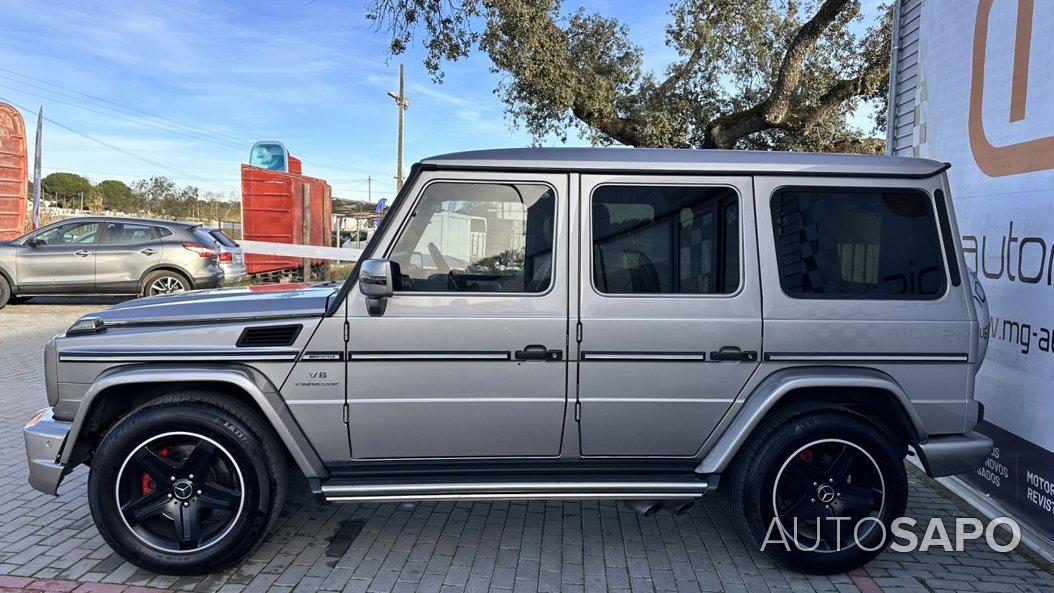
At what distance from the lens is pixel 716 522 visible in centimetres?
400

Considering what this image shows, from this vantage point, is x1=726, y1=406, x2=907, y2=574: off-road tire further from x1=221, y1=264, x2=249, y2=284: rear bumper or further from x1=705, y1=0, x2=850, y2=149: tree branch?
x1=705, y1=0, x2=850, y2=149: tree branch

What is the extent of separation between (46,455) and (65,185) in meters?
73.6

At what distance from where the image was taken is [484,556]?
350 cm

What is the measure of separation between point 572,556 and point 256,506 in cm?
165

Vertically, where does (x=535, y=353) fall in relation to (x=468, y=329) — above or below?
below

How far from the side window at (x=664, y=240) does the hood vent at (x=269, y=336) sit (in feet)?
5.06

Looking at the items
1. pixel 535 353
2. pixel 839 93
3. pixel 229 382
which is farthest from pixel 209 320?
pixel 839 93

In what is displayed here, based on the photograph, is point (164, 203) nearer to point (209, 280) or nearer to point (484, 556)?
point (209, 280)

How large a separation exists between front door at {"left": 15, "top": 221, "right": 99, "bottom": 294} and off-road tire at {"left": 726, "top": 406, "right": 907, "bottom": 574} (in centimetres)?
1243

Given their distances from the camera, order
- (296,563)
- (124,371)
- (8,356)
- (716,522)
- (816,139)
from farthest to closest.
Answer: (816,139) → (8,356) → (716,522) → (296,563) → (124,371)

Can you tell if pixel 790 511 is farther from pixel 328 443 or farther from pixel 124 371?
pixel 124 371

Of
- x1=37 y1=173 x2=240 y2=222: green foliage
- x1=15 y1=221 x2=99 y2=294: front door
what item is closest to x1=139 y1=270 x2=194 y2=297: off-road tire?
x1=15 y1=221 x2=99 y2=294: front door

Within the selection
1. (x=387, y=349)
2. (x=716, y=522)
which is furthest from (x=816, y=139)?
(x=387, y=349)

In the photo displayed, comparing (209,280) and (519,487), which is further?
A: (209,280)
